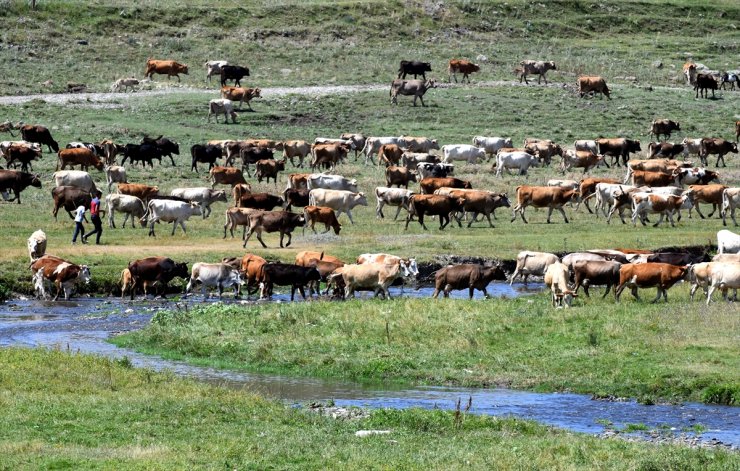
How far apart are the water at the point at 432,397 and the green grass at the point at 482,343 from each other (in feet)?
1.57

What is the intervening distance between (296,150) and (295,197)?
11868mm

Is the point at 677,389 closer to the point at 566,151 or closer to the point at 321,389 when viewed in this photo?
the point at 321,389

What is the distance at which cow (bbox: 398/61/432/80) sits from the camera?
72.9 m

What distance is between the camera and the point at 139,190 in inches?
1652

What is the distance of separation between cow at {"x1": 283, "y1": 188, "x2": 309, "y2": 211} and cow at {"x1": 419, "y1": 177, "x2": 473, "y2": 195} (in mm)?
5166

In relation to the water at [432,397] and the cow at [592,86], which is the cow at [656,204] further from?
the cow at [592,86]

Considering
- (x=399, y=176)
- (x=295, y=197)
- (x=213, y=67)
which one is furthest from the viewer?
(x=213, y=67)

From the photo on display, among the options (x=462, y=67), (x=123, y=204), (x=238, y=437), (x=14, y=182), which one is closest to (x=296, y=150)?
(x=14, y=182)

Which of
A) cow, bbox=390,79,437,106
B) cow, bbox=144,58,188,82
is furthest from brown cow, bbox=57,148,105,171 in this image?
cow, bbox=144,58,188,82

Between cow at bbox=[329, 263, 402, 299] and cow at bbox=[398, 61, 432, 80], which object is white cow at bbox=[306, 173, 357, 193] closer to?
cow at bbox=[329, 263, 402, 299]

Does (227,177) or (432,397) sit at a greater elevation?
(432,397)

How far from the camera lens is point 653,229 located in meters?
41.1

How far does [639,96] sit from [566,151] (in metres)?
20.6

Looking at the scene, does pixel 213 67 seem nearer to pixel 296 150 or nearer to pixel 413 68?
pixel 413 68
